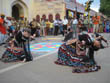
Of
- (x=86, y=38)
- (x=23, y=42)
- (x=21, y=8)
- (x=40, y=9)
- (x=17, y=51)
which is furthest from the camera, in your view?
(x=40, y=9)

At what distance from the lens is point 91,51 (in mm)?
5578

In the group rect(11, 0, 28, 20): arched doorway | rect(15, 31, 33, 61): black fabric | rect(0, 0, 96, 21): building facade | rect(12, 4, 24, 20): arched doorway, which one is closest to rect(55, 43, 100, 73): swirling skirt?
rect(15, 31, 33, 61): black fabric

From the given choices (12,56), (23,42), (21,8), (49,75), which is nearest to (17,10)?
(21,8)

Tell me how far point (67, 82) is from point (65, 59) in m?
1.48

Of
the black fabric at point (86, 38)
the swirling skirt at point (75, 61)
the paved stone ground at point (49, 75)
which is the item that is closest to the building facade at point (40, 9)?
the swirling skirt at point (75, 61)

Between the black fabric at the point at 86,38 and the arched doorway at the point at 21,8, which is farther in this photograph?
the arched doorway at the point at 21,8

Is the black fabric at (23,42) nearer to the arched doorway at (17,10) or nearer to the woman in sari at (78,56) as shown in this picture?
the woman in sari at (78,56)

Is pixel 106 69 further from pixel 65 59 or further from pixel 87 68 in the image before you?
pixel 65 59

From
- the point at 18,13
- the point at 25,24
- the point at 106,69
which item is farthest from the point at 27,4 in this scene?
the point at 106,69

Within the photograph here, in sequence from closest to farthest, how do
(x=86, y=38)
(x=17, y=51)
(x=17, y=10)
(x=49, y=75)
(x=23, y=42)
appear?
1. (x=49, y=75)
2. (x=86, y=38)
3. (x=23, y=42)
4. (x=17, y=51)
5. (x=17, y=10)

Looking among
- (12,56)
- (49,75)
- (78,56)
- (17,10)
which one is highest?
(17,10)

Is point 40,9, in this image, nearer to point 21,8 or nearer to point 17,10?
point 21,8

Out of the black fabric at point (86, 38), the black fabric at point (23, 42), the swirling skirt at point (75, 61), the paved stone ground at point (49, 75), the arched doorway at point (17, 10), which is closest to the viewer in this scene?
the paved stone ground at point (49, 75)

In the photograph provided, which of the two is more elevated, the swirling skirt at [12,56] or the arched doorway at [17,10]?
the arched doorway at [17,10]
